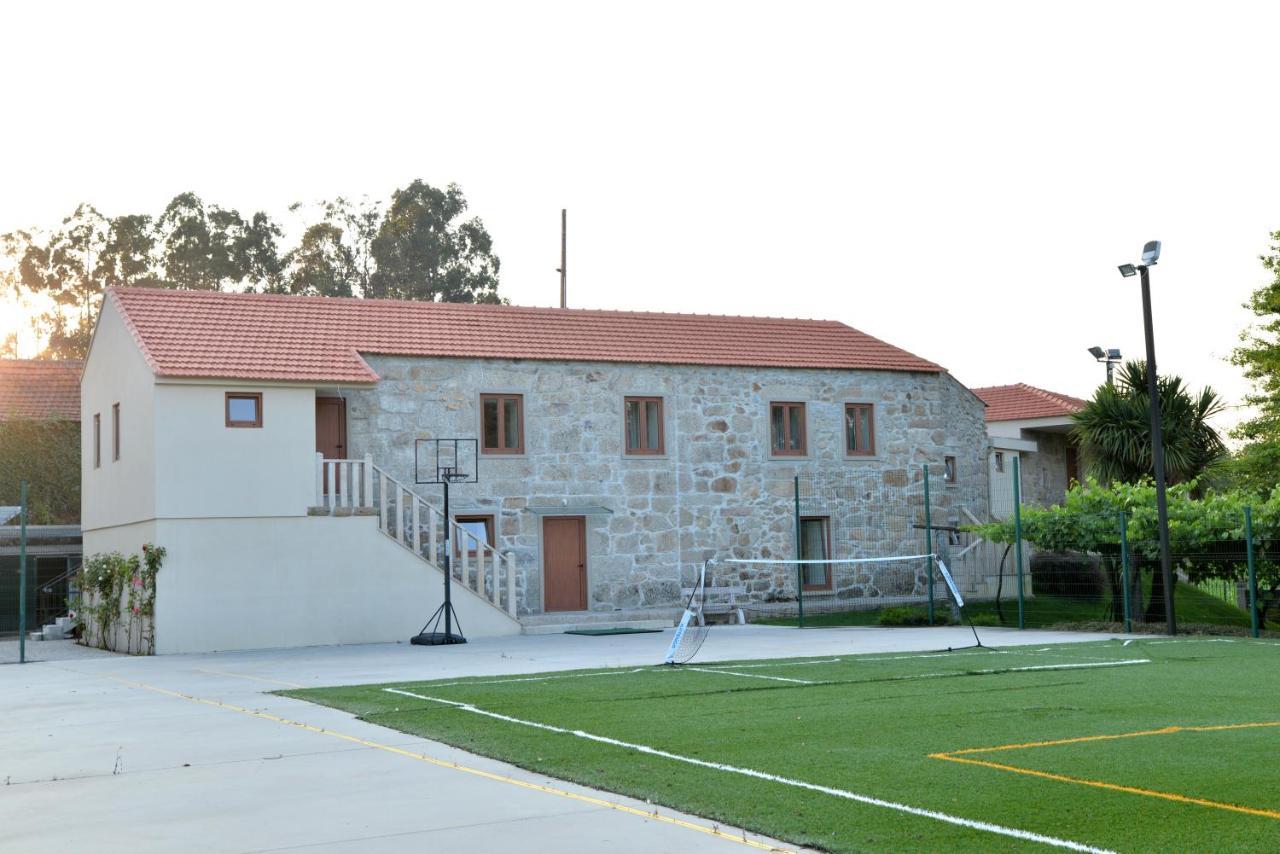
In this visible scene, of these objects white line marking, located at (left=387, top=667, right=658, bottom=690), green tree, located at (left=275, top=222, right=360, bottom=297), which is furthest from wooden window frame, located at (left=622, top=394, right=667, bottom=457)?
green tree, located at (left=275, top=222, right=360, bottom=297)

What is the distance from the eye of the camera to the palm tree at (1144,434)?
29.3 metres

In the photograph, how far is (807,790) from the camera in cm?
748

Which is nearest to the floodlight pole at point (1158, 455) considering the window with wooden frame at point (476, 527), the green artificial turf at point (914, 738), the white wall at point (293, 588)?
the green artificial turf at point (914, 738)

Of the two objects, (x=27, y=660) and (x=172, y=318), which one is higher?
(x=172, y=318)

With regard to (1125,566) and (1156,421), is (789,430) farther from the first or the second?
(1156,421)

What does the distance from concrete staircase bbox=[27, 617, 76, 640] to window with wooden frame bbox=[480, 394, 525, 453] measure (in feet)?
30.2

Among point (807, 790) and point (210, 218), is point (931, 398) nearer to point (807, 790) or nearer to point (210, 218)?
point (807, 790)

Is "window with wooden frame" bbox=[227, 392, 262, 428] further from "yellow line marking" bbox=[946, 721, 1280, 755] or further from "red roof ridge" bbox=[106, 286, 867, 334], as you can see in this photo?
"yellow line marking" bbox=[946, 721, 1280, 755]

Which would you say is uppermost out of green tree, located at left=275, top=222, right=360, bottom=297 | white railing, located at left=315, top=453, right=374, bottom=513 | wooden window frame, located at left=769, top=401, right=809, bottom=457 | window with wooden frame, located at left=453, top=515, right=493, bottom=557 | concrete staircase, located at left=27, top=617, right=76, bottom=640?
green tree, located at left=275, top=222, right=360, bottom=297

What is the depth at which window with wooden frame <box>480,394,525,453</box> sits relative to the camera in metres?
26.4

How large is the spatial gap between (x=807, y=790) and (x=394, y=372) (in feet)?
63.0

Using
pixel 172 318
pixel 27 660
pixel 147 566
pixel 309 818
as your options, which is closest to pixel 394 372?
pixel 172 318

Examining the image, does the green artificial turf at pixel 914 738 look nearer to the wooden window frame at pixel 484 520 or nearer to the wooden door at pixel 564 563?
the wooden window frame at pixel 484 520

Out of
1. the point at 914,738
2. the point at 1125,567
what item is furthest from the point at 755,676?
the point at 1125,567
